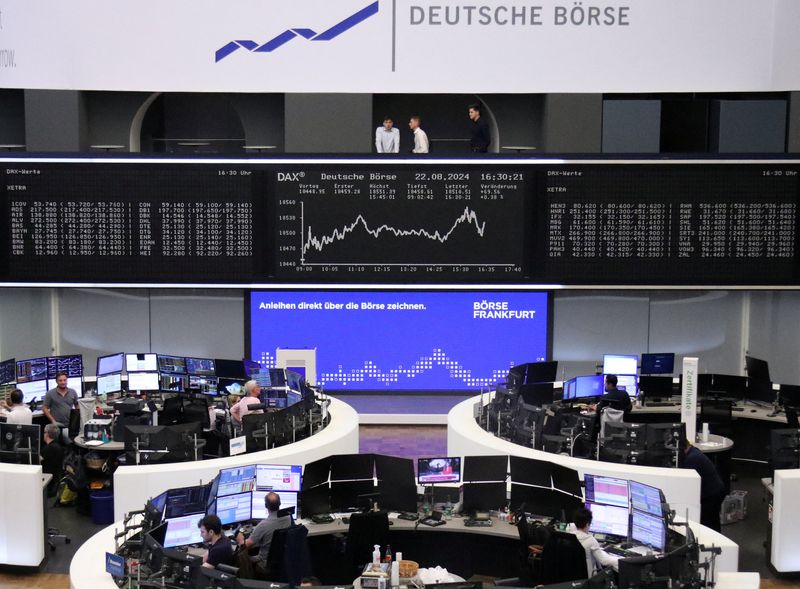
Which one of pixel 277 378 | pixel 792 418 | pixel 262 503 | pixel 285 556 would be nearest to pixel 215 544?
pixel 285 556

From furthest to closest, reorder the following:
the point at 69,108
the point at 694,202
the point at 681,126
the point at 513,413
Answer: the point at 681,126 → the point at 69,108 → the point at 694,202 → the point at 513,413

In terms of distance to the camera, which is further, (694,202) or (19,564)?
(694,202)

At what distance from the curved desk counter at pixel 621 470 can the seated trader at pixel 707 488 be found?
0.61 metres

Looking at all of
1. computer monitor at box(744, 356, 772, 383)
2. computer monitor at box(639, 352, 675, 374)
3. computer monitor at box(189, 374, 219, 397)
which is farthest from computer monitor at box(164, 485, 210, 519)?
computer monitor at box(744, 356, 772, 383)

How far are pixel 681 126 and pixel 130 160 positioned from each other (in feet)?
29.8

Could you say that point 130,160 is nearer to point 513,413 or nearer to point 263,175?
point 263,175

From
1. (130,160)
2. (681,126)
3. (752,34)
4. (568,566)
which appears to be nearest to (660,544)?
(568,566)

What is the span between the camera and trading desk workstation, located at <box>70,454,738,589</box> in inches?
307

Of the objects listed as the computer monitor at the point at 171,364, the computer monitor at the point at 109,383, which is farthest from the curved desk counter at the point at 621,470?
the computer monitor at the point at 109,383

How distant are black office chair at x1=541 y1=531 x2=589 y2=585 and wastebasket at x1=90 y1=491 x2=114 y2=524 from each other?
5.17 metres

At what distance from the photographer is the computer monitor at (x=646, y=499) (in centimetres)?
780

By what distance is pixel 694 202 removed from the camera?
1334 cm

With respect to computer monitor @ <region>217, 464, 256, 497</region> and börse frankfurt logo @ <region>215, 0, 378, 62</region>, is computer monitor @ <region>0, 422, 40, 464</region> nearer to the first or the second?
computer monitor @ <region>217, 464, 256, 497</region>

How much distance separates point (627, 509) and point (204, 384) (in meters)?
6.61
